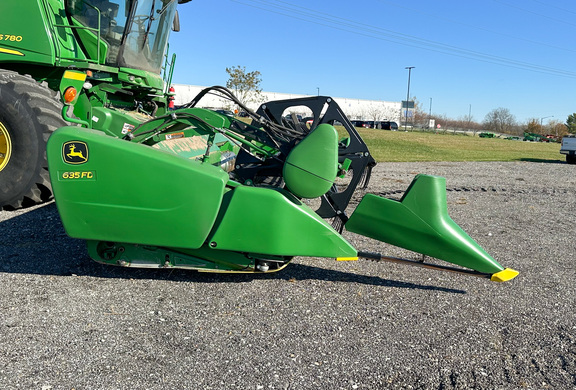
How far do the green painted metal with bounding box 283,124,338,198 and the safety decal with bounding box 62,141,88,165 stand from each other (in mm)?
1409

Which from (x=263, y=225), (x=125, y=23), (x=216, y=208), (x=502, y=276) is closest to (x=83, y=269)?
(x=216, y=208)

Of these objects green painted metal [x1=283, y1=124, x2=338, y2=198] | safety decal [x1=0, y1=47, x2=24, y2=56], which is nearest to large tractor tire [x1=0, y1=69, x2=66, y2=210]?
safety decal [x1=0, y1=47, x2=24, y2=56]

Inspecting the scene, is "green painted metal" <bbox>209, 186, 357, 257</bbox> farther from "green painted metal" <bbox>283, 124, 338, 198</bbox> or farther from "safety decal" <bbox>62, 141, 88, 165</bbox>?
"safety decal" <bbox>62, 141, 88, 165</bbox>

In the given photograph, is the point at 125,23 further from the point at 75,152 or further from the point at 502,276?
the point at 502,276

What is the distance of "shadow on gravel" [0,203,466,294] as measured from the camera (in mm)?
3576

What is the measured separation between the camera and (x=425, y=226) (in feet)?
11.3

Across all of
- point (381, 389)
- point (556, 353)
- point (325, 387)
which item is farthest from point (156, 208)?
point (556, 353)

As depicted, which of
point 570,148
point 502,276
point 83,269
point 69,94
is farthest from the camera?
point 570,148

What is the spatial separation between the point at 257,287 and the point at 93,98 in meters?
3.99

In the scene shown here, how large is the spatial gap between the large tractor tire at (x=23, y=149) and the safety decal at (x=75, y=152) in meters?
1.95

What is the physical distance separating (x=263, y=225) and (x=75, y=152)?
A: 4.44 ft

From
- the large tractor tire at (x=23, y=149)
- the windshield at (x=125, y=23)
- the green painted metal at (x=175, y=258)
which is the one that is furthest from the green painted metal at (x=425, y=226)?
the windshield at (x=125, y=23)

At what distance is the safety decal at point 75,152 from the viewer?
314cm

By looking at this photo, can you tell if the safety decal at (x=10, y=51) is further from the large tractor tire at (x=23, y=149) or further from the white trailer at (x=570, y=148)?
the white trailer at (x=570, y=148)
